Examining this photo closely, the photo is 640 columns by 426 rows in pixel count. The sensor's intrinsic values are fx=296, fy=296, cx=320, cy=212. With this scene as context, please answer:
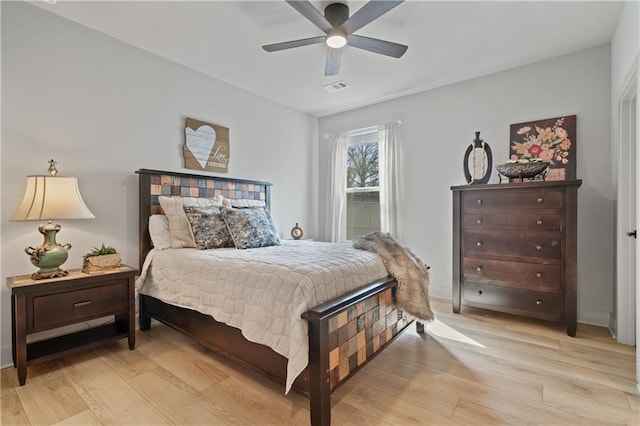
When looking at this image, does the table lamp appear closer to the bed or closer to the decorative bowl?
the bed

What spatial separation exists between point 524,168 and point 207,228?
9.83 feet

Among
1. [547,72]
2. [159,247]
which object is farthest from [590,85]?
[159,247]

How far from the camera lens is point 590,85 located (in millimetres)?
2871

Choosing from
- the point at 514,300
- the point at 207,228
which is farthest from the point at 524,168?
the point at 207,228

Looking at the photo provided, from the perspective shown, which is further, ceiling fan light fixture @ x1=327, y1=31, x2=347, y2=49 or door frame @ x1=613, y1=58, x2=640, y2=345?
door frame @ x1=613, y1=58, x2=640, y2=345

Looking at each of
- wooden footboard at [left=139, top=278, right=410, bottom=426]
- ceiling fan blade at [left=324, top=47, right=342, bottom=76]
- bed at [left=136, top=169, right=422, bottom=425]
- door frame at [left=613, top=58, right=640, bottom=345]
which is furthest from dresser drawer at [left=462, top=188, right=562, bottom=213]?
ceiling fan blade at [left=324, top=47, right=342, bottom=76]

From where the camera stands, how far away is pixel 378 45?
233cm

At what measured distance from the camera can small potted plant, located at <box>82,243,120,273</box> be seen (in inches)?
88.4

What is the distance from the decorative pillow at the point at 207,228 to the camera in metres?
2.59

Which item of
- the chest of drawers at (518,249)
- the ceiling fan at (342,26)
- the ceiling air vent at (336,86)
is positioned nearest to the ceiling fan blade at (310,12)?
the ceiling fan at (342,26)

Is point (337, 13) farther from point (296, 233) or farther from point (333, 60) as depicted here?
point (296, 233)

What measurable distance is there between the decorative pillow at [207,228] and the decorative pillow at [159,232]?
231 millimetres

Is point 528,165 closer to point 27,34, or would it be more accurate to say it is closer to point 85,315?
point 85,315

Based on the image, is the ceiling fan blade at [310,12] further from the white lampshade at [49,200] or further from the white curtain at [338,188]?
the white curtain at [338,188]
